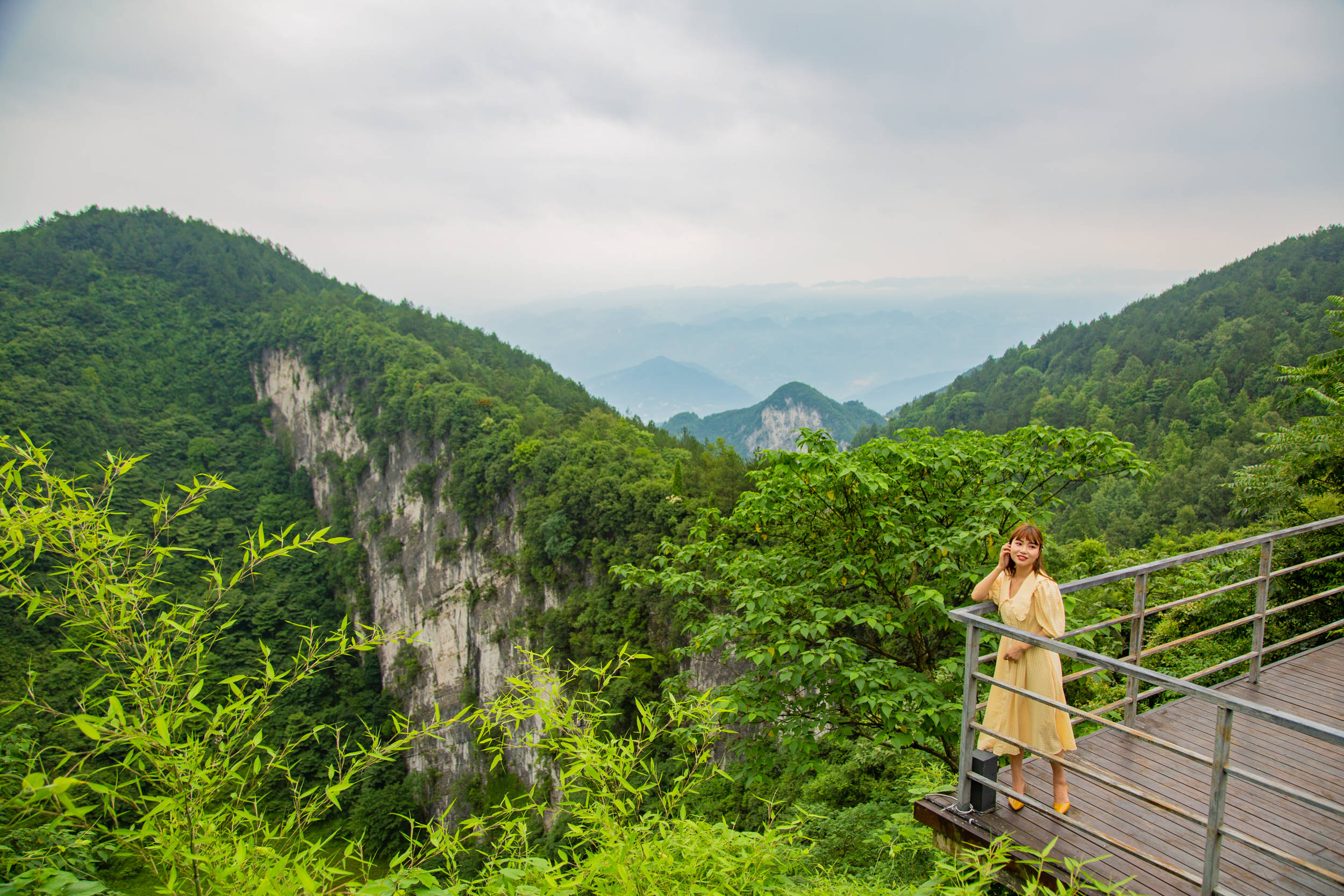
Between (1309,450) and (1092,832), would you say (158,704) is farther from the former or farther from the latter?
(1309,450)

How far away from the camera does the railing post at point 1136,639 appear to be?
14.2ft

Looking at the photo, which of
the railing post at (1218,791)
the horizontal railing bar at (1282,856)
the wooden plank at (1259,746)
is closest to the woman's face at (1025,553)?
the railing post at (1218,791)

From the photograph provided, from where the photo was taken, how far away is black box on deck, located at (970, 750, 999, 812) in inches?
153

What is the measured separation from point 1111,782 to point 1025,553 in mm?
1331

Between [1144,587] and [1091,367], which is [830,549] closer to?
[1144,587]

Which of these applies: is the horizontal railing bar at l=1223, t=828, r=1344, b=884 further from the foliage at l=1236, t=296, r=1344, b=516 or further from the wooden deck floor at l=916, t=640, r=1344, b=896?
the foliage at l=1236, t=296, r=1344, b=516

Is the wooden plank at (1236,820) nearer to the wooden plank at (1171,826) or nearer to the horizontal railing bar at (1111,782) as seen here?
the wooden plank at (1171,826)

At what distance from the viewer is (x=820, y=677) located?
645cm

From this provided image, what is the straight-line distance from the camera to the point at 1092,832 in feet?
11.4

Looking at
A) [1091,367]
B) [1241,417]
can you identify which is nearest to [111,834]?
[1241,417]

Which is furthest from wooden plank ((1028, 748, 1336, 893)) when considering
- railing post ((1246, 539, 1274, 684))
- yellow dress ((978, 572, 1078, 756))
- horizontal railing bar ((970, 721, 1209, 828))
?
railing post ((1246, 539, 1274, 684))

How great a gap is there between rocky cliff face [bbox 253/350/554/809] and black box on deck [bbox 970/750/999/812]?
23.8 meters

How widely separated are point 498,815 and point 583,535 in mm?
25642

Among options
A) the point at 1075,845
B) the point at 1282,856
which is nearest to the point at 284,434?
the point at 1075,845
